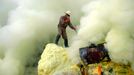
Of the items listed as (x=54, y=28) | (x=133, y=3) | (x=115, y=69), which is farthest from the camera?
(x=54, y=28)

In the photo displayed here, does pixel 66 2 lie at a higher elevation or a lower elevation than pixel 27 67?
higher

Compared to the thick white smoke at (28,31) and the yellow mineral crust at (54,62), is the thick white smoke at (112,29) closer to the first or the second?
the yellow mineral crust at (54,62)

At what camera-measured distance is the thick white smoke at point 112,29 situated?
11.7 m

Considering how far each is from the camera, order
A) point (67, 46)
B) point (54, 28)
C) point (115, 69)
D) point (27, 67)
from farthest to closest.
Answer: point (54, 28)
point (27, 67)
point (67, 46)
point (115, 69)

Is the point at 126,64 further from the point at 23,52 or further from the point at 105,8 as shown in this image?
the point at 23,52

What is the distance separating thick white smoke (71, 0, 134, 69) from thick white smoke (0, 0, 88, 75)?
3.60 metres

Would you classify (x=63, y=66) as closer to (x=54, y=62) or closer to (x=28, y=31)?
(x=54, y=62)

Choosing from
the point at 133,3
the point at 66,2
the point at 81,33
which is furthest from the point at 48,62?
the point at 66,2

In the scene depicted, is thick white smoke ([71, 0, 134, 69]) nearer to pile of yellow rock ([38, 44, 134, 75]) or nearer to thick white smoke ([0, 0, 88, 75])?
pile of yellow rock ([38, 44, 134, 75])

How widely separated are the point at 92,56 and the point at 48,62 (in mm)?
1684

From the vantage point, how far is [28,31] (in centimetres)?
1627

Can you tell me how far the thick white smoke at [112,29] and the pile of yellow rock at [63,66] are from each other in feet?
0.90

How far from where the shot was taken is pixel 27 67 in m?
15.6

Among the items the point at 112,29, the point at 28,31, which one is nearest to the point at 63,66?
the point at 112,29
